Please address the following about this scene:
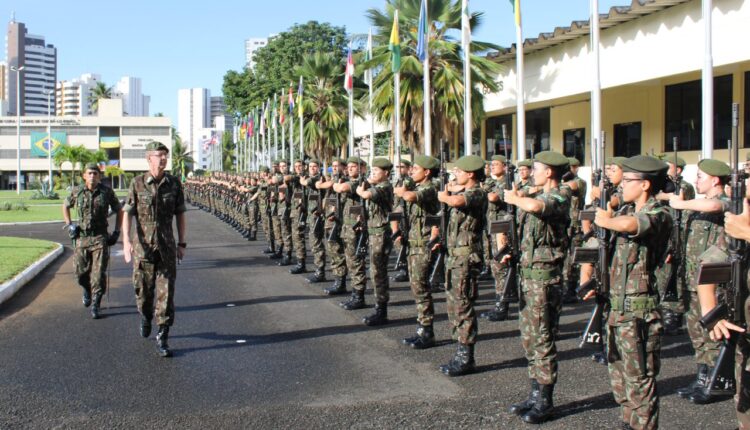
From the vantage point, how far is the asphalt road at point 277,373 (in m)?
4.96

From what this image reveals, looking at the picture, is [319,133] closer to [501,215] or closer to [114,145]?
[501,215]

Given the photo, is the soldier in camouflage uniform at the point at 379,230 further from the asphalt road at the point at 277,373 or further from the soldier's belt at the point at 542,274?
the soldier's belt at the point at 542,274

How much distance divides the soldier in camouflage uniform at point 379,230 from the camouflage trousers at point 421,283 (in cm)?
102

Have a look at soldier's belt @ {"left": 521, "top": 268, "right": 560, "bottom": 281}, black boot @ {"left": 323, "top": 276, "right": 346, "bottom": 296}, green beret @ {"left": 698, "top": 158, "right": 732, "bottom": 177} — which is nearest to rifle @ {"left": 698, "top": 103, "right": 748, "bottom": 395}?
soldier's belt @ {"left": 521, "top": 268, "right": 560, "bottom": 281}

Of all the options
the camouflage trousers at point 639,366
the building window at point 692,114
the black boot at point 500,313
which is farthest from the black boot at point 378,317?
the building window at point 692,114

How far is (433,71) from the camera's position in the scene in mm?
20000

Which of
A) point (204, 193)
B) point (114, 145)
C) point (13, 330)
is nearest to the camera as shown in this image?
point (13, 330)

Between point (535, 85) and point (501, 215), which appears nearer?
point (501, 215)

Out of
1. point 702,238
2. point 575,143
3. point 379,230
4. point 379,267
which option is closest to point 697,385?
point 702,238

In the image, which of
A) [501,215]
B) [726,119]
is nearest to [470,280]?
[501,215]

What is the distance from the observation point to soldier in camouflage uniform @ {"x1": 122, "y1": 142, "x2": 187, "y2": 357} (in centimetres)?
684

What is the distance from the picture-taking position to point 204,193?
3544 cm

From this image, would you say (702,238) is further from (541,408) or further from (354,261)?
(354,261)

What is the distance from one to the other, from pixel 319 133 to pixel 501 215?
799 inches
